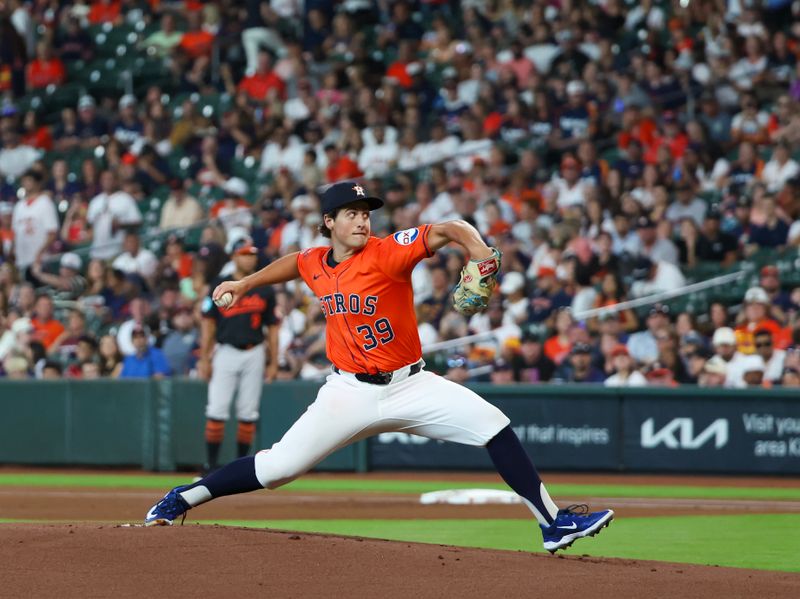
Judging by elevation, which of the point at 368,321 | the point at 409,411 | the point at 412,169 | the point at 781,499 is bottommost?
the point at 781,499

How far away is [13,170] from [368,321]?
50.0ft

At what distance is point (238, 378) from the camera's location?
12.8 meters

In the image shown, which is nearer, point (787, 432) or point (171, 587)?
point (171, 587)

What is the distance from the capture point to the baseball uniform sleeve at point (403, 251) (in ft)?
21.0

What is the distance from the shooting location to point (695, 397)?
13.9 metres

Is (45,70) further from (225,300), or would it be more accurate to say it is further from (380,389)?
(380,389)

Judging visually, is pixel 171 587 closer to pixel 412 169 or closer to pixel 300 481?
pixel 300 481

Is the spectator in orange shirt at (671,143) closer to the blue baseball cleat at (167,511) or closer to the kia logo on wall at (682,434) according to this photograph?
the kia logo on wall at (682,434)

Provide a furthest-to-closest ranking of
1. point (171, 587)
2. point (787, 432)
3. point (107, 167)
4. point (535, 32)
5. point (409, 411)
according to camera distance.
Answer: point (107, 167)
point (535, 32)
point (787, 432)
point (409, 411)
point (171, 587)

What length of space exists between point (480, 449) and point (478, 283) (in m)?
8.36

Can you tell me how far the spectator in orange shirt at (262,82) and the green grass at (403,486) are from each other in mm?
7726

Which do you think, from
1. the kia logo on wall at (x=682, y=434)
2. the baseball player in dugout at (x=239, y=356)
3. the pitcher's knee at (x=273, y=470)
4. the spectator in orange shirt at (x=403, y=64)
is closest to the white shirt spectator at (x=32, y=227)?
the spectator in orange shirt at (x=403, y=64)

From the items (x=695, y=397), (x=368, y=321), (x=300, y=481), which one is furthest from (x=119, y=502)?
(x=695, y=397)

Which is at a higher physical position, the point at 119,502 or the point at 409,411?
the point at 409,411
